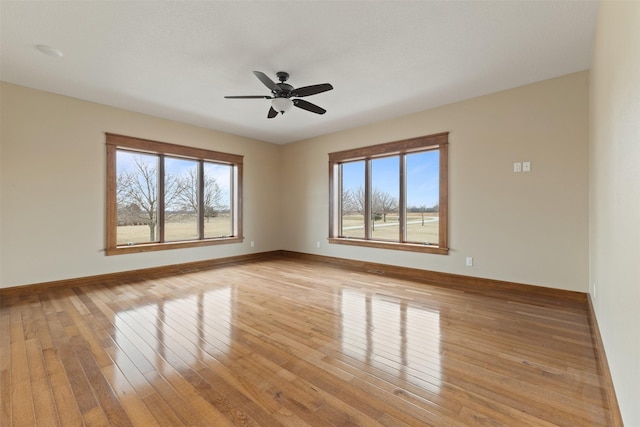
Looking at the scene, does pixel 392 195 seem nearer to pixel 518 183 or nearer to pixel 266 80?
pixel 518 183

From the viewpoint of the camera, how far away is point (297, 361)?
2.08m

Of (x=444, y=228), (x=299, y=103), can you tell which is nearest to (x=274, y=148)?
(x=299, y=103)

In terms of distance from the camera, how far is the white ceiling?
2322mm

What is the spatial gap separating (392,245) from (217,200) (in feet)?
12.3

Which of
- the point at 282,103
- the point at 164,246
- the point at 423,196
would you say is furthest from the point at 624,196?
the point at 164,246

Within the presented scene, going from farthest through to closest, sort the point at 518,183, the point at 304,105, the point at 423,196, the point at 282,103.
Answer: the point at 423,196 → the point at 518,183 → the point at 304,105 → the point at 282,103

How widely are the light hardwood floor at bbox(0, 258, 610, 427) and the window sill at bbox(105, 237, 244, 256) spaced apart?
40.4 inches

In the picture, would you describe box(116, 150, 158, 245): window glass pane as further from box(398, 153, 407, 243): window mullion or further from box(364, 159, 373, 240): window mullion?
box(398, 153, 407, 243): window mullion

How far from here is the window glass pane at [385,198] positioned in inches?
206

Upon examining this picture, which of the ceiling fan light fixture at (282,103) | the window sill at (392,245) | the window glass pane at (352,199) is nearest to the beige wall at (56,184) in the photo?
the ceiling fan light fixture at (282,103)

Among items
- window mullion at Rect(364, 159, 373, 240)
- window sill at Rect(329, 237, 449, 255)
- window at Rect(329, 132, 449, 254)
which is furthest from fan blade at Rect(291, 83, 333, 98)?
window sill at Rect(329, 237, 449, 255)

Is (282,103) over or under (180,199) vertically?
over

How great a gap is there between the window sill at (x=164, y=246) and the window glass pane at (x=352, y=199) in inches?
94.9

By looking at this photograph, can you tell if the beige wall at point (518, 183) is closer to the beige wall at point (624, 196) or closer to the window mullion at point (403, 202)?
the window mullion at point (403, 202)
